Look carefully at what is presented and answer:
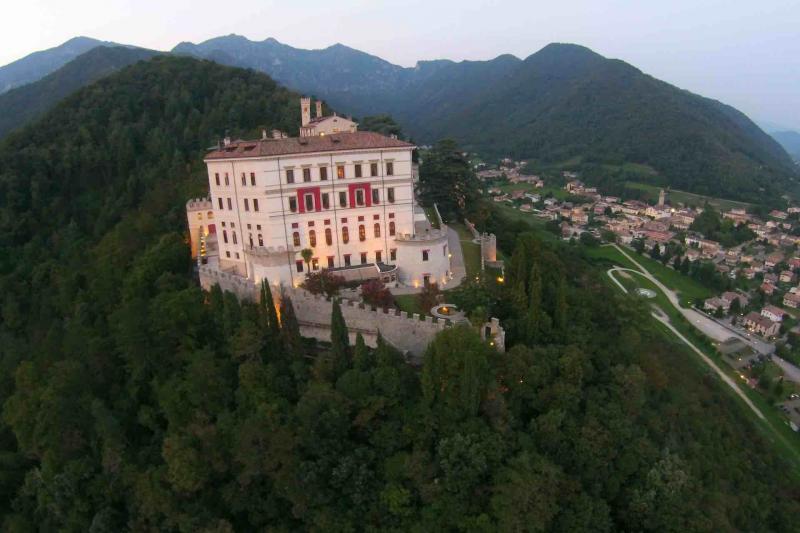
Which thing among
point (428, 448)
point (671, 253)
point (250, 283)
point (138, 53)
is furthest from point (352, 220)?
point (138, 53)

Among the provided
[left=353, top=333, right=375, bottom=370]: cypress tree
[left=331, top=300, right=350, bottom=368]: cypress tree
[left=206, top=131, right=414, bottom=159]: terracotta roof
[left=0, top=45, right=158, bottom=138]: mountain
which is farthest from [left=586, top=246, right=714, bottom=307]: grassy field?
[left=0, top=45, right=158, bottom=138]: mountain

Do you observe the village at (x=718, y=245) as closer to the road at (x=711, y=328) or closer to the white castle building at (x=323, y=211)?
the road at (x=711, y=328)

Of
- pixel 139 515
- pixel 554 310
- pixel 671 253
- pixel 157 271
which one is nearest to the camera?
pixel 139 515

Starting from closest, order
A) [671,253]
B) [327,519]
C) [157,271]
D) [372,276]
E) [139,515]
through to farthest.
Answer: [327,519] → [139,515] → [372,276] → [157,271] → [671,253]

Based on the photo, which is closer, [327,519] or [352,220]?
[327,519]


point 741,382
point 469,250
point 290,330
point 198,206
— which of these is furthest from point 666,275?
point 290,330

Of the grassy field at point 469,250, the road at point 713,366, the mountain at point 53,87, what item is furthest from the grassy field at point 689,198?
the mountain at point 53,87

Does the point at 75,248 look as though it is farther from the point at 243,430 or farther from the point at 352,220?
the point at 243,430
